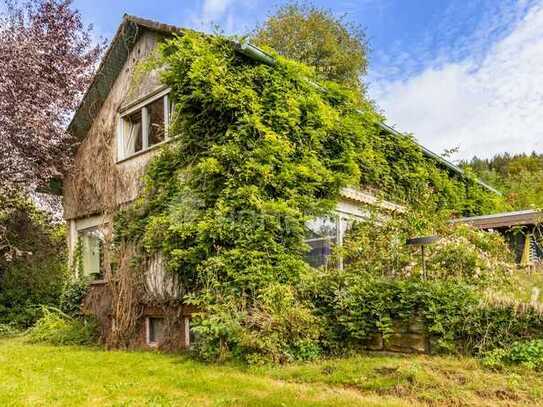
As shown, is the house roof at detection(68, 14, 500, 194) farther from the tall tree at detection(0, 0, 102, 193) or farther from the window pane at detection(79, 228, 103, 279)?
the window pane at detection(79, 228, 103, 279)

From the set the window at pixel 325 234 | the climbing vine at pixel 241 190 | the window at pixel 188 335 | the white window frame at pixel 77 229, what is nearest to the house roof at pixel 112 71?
the climbing vine at pixel 241 190

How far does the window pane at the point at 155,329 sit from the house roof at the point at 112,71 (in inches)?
242

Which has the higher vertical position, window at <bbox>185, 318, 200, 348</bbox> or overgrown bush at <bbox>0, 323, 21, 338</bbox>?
window at <bbox>185, 318, 200, 348</bbox>

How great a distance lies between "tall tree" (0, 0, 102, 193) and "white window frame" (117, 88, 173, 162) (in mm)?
2061

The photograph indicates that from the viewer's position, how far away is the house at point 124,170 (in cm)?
977

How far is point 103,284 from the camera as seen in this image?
11617mm

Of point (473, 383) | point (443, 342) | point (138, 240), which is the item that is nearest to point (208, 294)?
point (138, 240)

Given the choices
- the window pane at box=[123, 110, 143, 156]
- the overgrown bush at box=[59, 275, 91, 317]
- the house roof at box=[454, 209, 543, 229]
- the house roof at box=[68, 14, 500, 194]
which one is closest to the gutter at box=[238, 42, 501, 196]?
the house roof at box=[68, 14, 500, 194]

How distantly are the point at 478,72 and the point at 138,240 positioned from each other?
1108 cm

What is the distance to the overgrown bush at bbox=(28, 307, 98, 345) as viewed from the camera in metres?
10.6

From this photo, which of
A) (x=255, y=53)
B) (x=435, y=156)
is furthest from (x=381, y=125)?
(x=255, y=53)

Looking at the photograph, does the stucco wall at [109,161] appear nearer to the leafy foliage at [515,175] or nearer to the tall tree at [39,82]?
the tall tree at [39,82]

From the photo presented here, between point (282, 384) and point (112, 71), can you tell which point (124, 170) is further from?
point (282, 384)

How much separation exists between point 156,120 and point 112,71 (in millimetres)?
2681
